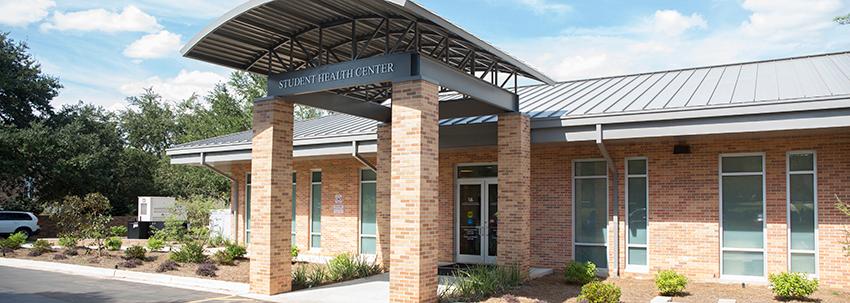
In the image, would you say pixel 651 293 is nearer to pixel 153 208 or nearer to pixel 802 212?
pixel 802 212

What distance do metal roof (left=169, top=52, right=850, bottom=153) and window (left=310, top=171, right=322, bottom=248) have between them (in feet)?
5.06

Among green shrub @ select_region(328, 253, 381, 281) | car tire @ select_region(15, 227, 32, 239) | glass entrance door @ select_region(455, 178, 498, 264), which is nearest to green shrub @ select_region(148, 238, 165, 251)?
green shrub @ select_region(328, 253, 381, 281)

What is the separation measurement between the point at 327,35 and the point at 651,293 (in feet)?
25.9

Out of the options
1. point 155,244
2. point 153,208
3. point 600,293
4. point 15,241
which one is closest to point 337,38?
point 600,293

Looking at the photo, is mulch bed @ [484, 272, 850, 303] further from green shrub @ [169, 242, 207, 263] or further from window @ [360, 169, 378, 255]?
green shrub @ [169, 242, 207, 263]

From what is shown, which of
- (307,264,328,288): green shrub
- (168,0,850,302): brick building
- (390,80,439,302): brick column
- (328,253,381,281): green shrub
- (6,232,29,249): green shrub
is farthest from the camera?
(6,232,29,249): green shrub

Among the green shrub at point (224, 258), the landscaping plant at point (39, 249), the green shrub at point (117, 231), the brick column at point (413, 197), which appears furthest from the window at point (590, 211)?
the green shrub at point (117, 231)

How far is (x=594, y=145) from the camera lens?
1511 cm

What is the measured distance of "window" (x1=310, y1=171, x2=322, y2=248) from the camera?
810 inches

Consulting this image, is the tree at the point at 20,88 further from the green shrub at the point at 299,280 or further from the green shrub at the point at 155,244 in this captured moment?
the green shrub at the point at 299,280

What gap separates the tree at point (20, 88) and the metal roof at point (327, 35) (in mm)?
27947

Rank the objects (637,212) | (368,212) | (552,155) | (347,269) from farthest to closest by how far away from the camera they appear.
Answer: (368,212)
(552,155)
(637,212)
(347,269)

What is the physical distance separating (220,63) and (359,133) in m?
4.83

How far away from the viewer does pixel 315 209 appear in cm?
2064
